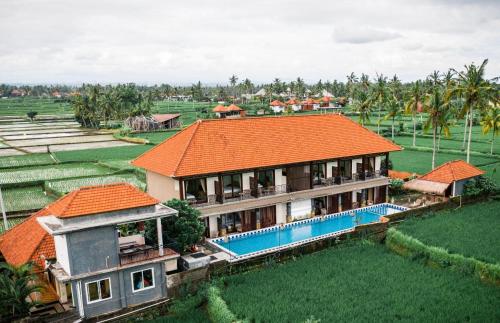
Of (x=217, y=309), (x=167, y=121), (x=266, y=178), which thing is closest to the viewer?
(x=217, y=309)

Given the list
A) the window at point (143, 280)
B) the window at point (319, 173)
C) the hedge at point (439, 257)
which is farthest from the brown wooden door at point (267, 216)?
the window at point (143, 280)

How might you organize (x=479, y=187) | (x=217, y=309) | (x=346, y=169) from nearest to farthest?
(x=217, y=309) < (x=346, y=169) < (x=479, y=187)

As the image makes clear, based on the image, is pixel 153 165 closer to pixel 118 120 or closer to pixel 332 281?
pixel 332 281

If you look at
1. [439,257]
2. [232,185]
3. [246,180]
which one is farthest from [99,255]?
[439,257]

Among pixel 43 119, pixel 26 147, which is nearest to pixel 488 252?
pixel 26 147

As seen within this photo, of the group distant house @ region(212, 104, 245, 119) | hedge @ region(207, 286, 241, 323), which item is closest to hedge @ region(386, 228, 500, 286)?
hedge @ region(207, 286, 241, 323)

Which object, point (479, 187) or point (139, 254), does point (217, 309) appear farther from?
point (479, 187)
